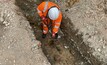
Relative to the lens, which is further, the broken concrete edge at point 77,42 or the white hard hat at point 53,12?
the broken concrete edge at point 77,42

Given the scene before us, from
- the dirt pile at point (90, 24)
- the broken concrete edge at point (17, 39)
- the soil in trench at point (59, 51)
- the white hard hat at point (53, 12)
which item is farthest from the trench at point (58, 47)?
the white hard hat at point (53, 12)

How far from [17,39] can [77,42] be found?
1995 millimetres

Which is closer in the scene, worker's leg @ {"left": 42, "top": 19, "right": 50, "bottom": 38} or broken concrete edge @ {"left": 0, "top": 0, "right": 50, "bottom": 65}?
broken concrete edge @ {"left": 0, "top": 0, "right": 50, "bottom": 65}

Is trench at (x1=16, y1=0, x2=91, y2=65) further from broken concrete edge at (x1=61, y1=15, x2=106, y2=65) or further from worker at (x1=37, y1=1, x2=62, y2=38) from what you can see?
worker at (x1=37, y1=1, x2=62, y2=38)

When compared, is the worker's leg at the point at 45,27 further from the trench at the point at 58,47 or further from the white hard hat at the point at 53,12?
the white hard hat at the point at 53,12

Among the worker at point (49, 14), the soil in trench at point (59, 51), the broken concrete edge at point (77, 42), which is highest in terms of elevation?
the worker at point (49, 14)

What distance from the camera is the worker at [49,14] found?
6949 millimetres

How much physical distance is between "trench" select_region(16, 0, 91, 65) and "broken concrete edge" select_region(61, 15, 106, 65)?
35mm

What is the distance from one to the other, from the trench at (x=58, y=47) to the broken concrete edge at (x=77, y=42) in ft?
0.11

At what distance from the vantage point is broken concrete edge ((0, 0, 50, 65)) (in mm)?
7160

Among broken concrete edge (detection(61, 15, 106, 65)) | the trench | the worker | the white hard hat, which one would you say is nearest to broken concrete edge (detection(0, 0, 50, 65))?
the trench

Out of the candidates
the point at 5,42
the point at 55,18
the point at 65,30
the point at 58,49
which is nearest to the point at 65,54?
the point at 58,49

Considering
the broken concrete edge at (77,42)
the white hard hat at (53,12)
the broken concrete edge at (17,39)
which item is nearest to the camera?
the white hard hat at (53,12)

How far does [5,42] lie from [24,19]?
1124 millimetres
